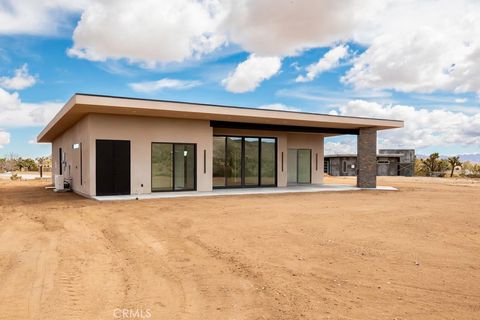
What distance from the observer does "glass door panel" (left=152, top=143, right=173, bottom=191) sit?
1395cm

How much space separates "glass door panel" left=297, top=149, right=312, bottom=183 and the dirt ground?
11.9 m

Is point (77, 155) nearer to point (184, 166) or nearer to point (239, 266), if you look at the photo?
point (184, 166)

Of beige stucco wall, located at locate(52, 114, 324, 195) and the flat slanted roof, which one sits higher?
the flat slanted roof

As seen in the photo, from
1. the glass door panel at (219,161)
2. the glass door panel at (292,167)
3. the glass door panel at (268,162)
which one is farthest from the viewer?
the glass door panel at (292,167)

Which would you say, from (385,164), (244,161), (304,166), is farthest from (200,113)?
(385,164)

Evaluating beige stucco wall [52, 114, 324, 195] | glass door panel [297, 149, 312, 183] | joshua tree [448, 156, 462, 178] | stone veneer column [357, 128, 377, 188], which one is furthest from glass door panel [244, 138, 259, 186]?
joshua tree [448, 156, 462, 178]

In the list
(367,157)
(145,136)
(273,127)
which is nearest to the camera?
(145,136)

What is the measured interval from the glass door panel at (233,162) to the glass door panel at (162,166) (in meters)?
3.02

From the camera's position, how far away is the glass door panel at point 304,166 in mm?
20672

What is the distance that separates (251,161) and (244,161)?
438 mm

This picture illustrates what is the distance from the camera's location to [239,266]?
480 centimetres

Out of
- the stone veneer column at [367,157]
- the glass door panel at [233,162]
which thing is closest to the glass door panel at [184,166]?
the glass door panel at [233,162]

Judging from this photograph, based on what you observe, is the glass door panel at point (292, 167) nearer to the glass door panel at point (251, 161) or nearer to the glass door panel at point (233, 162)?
the glass door panel at point (251, 161)

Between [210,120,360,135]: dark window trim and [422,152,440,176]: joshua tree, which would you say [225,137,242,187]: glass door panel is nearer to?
[210,120,360,135]: dark window trim
